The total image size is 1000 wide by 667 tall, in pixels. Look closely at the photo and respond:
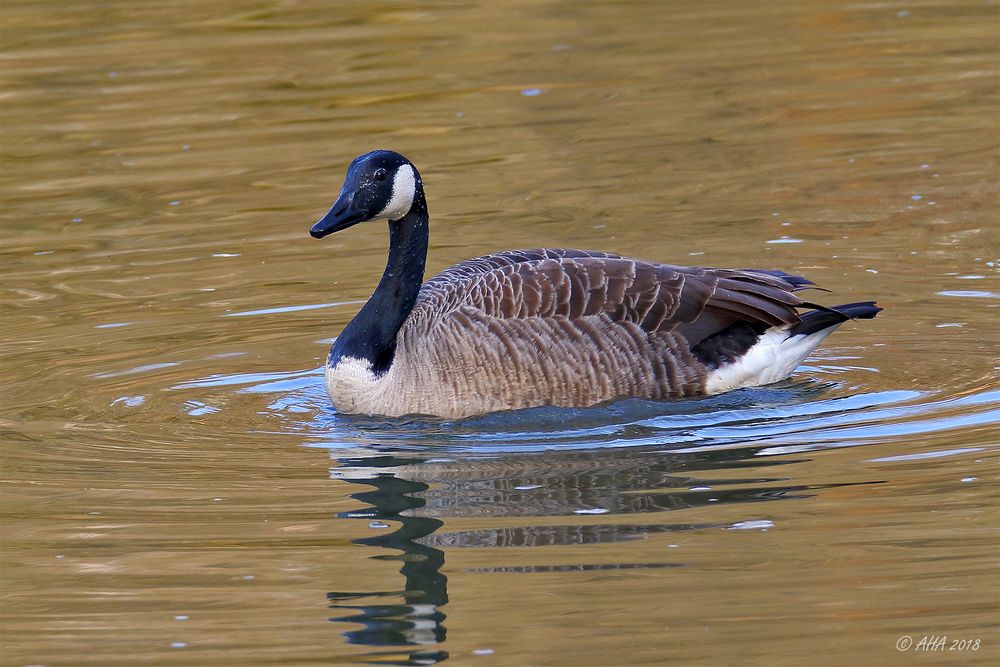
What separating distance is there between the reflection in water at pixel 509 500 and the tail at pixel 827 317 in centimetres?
175

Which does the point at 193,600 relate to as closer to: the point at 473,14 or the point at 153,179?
the point at 153,179

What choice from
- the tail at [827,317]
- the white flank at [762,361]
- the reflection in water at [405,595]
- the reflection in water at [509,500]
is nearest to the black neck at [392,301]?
the reflection in water at [509,500]

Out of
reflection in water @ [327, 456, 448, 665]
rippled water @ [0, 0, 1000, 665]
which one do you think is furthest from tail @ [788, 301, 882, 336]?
reflection in water @ [327, 456, 448, 665]

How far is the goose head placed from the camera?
11078mm

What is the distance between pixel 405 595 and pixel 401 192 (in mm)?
3958

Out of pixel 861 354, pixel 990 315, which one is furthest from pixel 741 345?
pixel 990 315

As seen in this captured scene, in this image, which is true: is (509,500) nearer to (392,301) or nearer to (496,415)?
(496,415)

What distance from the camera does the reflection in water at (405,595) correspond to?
7.61 meters

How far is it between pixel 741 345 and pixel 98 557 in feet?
15.7

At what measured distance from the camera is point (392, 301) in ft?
37.6

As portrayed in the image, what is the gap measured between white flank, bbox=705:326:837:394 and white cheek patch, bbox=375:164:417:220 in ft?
7.80

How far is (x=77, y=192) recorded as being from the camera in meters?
18.2

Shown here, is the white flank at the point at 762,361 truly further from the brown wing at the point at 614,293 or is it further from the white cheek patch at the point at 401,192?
the white cheek patch at the point at 401,192

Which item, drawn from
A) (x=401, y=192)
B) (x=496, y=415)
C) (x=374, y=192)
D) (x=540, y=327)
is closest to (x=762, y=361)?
(x=540, y=327)
